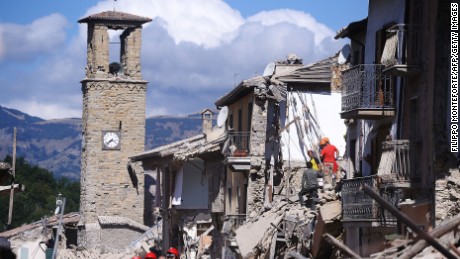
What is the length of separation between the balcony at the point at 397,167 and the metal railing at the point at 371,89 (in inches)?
84.8

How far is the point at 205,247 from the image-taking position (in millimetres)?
55594

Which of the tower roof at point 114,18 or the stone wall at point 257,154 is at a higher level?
the tower roof at point 114,18

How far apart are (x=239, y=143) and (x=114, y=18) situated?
34828mm

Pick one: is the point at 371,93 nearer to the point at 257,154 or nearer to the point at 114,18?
the point at 257,154

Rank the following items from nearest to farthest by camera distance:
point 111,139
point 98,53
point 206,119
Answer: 1. point 206,119
2. point 111,139
3. point 98,53

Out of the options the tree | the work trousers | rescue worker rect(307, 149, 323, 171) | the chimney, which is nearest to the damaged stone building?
Result: the chimney

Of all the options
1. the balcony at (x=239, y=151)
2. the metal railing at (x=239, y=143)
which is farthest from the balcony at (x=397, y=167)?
the metal railing at (x=239, y=143)

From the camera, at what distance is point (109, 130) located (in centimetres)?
8225

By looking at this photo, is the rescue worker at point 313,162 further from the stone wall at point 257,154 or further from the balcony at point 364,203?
the stone wall at point 257,154

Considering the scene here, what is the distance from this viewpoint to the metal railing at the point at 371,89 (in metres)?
31.1

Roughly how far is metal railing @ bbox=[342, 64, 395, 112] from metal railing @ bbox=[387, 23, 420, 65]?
6.37ft

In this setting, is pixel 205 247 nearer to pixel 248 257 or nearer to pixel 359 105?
pixel 248 257

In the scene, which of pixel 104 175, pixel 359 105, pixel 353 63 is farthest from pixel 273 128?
pixel 104 175

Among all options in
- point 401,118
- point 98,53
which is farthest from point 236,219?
point 98,53
